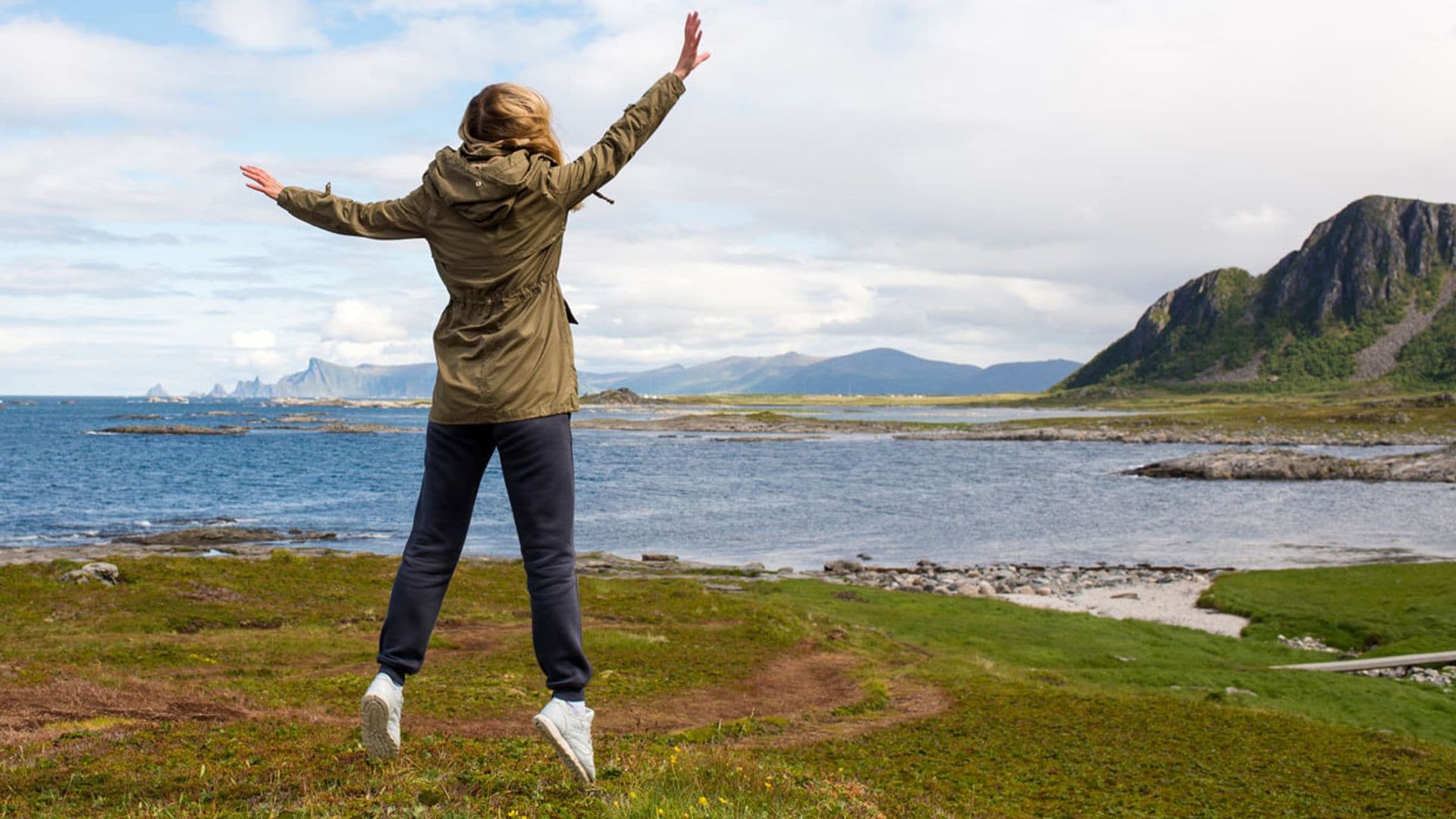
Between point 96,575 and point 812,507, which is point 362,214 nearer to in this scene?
point 96,575

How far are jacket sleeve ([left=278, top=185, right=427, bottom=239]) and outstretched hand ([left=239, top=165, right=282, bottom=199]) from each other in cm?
19

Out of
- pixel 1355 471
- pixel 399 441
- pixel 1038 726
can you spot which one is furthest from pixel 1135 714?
pixel 399 441

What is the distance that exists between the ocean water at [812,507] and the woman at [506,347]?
4022 centimetres

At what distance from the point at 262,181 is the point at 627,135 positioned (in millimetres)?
2188

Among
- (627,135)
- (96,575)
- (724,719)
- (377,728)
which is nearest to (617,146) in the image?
(627,135)

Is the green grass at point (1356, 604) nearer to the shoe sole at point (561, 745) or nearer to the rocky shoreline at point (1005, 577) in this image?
the rocky shoreline at point (1005, 577)

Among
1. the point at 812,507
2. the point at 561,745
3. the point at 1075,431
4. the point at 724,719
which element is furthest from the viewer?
the point at 1075,431

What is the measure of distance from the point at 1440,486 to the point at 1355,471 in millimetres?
8437

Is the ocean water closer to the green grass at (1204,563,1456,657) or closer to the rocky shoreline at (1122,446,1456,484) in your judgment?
the rocky shoreline at (1122,446,1456,484)

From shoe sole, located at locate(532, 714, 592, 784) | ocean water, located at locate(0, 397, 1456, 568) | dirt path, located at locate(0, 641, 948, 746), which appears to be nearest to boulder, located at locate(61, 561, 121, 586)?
dirt path, located at locate(0, 641, 948, 746)

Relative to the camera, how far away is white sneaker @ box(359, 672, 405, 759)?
5719 mm

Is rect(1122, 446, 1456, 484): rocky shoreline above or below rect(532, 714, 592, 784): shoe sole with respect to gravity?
below

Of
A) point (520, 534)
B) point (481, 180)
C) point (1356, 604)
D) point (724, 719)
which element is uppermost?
point (481, 180)

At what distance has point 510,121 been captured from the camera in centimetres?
560
